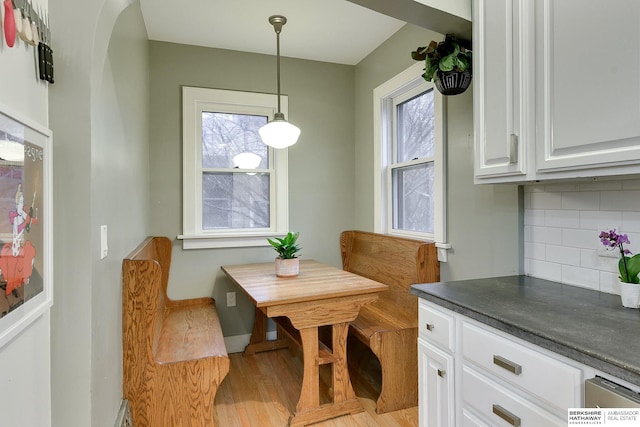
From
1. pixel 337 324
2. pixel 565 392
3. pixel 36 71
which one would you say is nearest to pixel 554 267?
pixel 565 392

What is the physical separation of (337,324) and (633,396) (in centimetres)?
151

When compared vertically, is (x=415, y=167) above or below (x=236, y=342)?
above

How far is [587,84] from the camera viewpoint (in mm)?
1199

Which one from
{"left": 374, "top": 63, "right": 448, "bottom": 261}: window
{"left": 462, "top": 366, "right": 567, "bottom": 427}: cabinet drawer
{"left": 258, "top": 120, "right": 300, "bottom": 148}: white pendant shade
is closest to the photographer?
{"left": 462, "top": 366, "right": 567, "bottom": 427}: cabinet drawer

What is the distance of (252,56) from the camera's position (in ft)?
10.3

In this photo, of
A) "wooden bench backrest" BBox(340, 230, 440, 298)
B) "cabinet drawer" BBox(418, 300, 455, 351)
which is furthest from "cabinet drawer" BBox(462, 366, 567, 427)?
"wooden bench backrest" BBox(340, 230, 440, 298)

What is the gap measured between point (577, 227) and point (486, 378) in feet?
2.68

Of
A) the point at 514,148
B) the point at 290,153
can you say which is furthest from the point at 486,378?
the point at 290,153

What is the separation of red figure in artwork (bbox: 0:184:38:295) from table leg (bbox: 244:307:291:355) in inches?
91.1

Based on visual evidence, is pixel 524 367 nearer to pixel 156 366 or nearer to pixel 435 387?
pixel 435 387

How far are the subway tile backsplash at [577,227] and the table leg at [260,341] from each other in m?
2.11

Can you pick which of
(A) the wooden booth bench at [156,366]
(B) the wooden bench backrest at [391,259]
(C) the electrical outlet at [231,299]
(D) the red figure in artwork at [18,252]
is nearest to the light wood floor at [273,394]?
(A) the wooden booth bench at [156,366]

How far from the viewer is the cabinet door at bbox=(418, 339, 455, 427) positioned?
1423 millimetres

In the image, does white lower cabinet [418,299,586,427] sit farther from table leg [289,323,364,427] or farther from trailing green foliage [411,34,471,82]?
trailing green foliage [411,34,471,82]
